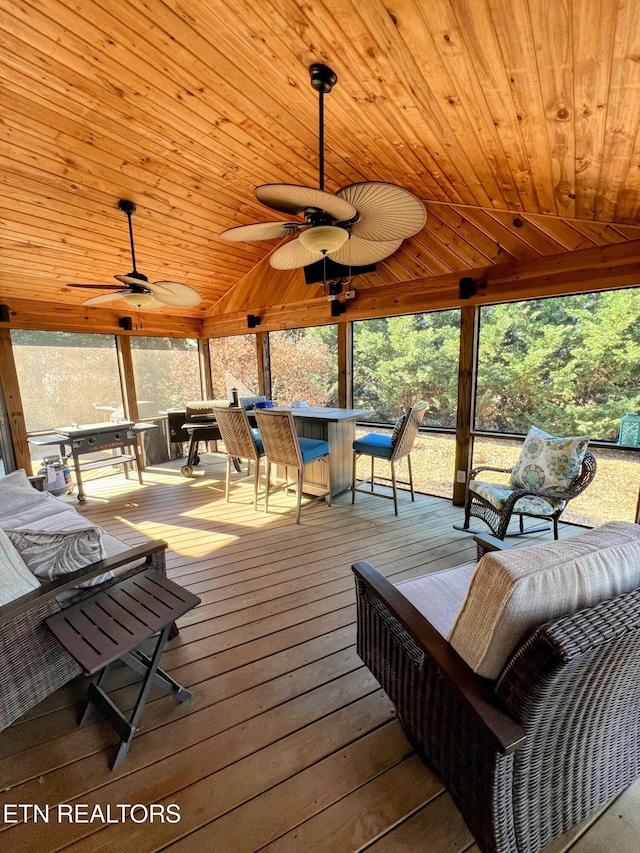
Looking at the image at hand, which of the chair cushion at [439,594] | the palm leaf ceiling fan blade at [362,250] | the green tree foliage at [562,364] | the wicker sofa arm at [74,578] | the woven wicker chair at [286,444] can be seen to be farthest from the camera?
the woven wicker chair at [286,444]

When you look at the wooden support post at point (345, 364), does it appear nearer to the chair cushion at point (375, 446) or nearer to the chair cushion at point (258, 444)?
the chair cushion at point (375, 446)

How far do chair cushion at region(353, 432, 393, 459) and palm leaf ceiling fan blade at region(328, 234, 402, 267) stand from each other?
168 cm

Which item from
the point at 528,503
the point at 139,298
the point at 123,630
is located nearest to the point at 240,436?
the point at 139,298

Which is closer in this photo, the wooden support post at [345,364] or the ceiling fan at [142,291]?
the ceiling fan at [142,291]

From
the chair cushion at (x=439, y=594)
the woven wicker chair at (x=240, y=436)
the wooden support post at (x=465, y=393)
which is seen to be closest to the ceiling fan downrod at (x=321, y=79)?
the chair cushion at (x=439, y=594)

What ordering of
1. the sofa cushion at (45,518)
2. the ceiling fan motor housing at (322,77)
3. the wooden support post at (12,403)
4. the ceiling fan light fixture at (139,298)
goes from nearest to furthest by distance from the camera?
the ceiling fan motor housing at (322,77), the sofa cushion at (45,518), the ceiling fan light fixture at (139,298), the wooden support post at (12,403)

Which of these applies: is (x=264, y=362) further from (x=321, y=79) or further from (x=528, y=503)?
(x=528, y=503)

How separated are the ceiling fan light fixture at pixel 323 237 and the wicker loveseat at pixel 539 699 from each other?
1641 mm

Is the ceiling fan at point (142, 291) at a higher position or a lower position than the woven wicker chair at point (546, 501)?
higher

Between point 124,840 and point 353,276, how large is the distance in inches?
175

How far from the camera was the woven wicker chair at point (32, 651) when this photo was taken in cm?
133

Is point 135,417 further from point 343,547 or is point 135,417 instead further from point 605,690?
point 605,690

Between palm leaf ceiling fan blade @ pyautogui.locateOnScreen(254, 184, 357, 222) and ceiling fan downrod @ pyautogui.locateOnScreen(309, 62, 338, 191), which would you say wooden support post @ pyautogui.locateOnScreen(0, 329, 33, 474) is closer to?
palm leaf ceiling fan blade @ pyautogui.locateOnScreen(254, 184, 357, 222)

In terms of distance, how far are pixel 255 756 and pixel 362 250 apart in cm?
271
